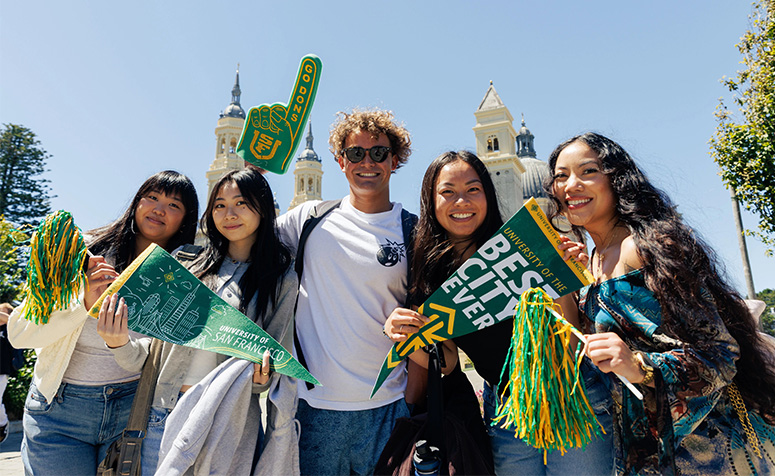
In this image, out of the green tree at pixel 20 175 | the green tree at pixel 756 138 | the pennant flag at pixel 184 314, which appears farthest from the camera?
the green tree at pixel 20 175

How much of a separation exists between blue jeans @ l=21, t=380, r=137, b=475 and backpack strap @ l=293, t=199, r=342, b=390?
103 centimetres

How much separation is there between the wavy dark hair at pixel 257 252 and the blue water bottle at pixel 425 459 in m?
1.05

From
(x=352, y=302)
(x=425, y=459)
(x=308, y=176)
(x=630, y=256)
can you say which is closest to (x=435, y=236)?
(x=352, y=302)

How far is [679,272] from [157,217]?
2.75 meters

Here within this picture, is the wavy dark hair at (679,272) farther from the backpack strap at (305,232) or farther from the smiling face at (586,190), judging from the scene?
the backpack strap at (305,232)

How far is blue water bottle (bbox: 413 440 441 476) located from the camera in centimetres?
203

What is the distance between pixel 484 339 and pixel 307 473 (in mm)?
1136

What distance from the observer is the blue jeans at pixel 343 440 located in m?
2.38

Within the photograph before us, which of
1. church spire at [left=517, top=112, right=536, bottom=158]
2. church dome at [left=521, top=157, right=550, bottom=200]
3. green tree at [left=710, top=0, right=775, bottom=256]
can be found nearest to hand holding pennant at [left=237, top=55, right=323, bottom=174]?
green tree at [left=710, top=0, right=775, bottom=256]

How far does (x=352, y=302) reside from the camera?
2.54 m

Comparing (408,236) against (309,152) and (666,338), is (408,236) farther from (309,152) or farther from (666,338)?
(309,152)

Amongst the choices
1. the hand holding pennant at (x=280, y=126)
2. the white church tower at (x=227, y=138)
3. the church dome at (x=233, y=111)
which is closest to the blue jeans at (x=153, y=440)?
the hand holding pennant at (x=280, y=126)

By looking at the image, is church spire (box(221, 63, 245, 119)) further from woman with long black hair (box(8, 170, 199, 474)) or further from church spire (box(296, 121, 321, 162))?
woman with long black hair (box(8, 170, 199, 474))

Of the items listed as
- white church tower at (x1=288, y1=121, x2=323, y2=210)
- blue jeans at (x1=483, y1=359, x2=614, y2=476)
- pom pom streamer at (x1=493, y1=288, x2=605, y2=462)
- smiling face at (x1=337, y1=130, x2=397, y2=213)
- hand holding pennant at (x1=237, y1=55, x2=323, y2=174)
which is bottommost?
blue jeans at (x1=483, y1=359, x2=614, y2=476)
